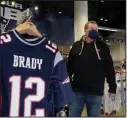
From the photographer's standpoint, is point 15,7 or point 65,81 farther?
point 15,7

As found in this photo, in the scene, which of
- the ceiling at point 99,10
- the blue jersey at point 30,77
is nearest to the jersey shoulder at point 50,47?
the blue jersey at point 30,77

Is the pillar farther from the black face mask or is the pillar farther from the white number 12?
the white number 12

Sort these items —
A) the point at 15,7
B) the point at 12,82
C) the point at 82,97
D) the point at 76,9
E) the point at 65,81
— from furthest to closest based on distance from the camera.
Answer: the point at 76,9, the point at 15,7, the point at 82,97, the point at 65,81, the point at 12,82

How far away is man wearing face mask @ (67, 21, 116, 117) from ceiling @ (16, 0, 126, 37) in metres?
2.66

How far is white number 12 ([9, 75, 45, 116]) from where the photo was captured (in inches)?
63.6

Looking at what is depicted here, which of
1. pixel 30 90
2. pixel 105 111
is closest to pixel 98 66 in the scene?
pixel 30 90

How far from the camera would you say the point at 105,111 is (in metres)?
5.17

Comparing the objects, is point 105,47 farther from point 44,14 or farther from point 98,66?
point 44,14

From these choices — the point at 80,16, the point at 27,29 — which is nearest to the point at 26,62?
the point at 27,29

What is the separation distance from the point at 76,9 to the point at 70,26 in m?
0.69

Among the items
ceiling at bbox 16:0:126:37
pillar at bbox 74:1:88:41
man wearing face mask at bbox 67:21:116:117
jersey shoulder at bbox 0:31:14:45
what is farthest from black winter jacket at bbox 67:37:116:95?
pillar at bbox 74:1:88:41

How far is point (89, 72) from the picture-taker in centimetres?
211

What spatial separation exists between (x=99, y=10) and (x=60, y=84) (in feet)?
19.3

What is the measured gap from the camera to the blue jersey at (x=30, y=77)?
1602 mm
